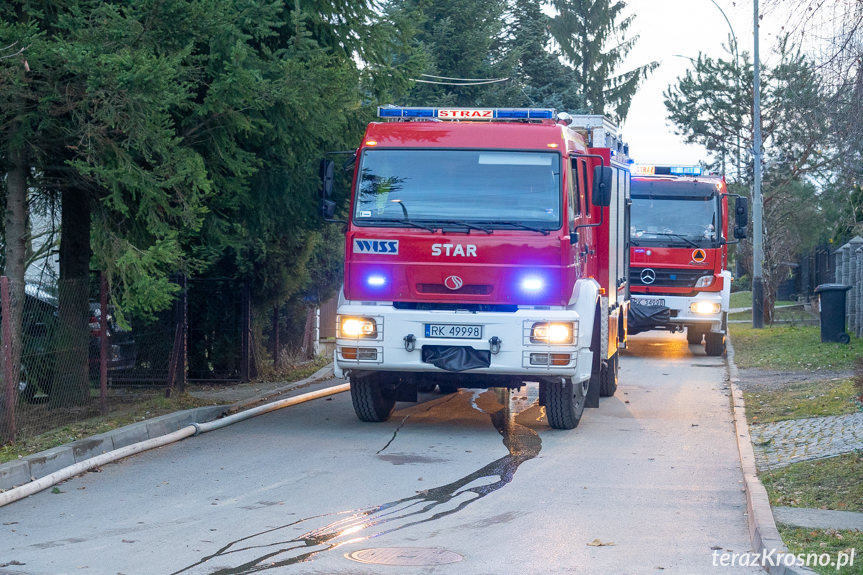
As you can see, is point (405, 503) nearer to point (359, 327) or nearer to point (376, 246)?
point (359, 327)

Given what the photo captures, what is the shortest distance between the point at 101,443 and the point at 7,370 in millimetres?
1176

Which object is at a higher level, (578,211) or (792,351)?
(578,211)

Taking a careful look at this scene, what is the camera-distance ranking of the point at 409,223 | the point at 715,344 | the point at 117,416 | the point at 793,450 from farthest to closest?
the point at 715,344, the point at 117,416, the point at 409,223, the point at 793,450

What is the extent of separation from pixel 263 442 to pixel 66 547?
13.7ft

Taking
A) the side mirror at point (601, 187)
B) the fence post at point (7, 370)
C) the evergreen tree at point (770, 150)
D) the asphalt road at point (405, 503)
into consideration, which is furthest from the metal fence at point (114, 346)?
the evergreen tree at point (770, 150)

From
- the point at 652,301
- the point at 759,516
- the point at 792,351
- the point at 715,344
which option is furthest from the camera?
the point at 715,344

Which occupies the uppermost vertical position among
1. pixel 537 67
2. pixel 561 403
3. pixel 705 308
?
pixel 537 67

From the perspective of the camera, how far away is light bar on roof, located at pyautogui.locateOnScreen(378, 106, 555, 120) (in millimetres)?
12070

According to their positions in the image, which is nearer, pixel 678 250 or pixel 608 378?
pixel 608 378

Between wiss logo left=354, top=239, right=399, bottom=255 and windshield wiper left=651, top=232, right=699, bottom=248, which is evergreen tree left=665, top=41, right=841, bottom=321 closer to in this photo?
windshield wiper left=651, top=232, right=699, bottom=248

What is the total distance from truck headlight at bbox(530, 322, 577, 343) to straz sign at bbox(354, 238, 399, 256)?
1.60 m

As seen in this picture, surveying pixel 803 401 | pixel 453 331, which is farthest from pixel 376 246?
pixel 803 401

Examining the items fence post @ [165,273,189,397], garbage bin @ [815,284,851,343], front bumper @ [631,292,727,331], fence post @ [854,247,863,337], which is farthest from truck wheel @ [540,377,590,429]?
fence post @ [854,247,863,337]

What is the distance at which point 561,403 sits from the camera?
11.7 metres
